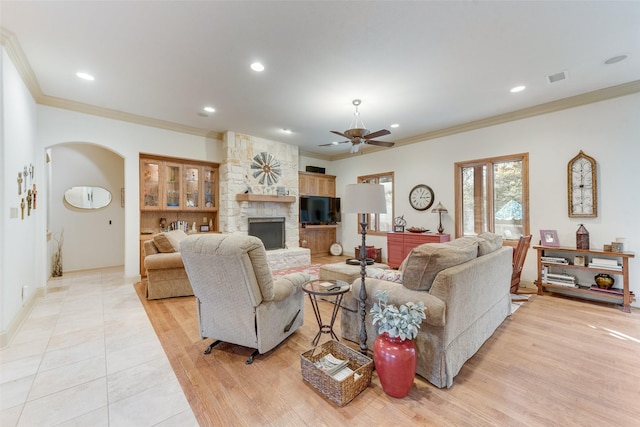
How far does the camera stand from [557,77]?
11.3ft

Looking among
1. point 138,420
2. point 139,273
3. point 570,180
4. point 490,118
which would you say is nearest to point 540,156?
point 570,180

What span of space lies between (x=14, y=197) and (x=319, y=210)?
5.66m

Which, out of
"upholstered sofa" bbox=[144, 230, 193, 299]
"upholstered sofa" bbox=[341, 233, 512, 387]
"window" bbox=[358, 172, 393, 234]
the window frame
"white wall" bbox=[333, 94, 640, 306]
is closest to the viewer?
"upholstered sofa" bbox=[341, 233, 512, 387]

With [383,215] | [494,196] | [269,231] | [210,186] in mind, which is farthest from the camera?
[383,215]

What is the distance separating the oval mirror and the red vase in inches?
265

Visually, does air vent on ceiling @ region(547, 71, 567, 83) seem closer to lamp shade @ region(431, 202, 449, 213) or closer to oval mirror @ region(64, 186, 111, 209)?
lamp shade @ region(431, 202, 449, 213)

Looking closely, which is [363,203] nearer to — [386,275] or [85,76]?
[386,275]

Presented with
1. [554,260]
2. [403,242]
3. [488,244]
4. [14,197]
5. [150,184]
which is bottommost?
[554,260]

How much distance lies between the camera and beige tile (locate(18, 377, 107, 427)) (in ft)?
5.43

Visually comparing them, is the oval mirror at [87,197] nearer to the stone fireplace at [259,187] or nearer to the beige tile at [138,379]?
the stone fireplace at [259,187]

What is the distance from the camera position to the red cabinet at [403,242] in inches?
208

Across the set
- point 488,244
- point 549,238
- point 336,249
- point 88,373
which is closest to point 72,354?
point 88,373

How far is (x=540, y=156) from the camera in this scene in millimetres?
4375

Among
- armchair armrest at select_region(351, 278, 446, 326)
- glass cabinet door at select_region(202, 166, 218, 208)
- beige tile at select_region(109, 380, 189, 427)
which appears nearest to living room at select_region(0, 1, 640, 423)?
glass cabinet door at select_region(202, 166, 218, 208)
